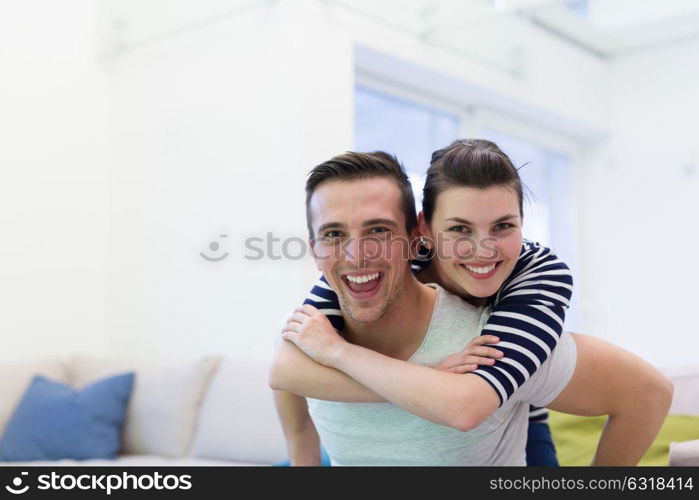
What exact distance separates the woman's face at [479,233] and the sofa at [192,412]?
1538 mm

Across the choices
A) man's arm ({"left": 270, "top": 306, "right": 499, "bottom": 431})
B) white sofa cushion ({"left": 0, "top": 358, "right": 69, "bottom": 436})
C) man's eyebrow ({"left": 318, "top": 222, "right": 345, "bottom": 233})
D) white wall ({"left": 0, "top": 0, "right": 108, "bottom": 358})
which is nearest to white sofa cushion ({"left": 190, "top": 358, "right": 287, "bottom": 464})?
white sofa cushion ({"left": 0, "top": 358, "right": 69, "bottom": 436})

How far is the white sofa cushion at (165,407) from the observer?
2.96 m

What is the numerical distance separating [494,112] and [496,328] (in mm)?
2482

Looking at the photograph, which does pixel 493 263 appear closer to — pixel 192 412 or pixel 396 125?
pixel 192 412

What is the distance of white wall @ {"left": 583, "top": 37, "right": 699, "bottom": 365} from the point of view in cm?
183

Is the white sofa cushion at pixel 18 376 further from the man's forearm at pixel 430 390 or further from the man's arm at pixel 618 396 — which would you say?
the man's arm at pixel 618 396

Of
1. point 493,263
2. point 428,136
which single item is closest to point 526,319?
point 493,263

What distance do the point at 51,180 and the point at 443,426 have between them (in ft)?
9.37

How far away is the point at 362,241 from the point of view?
1312 millimetres

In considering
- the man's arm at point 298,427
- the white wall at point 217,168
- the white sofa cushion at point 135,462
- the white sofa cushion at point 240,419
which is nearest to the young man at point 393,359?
the man's arm at point 298,427

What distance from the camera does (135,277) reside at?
373 centimetres

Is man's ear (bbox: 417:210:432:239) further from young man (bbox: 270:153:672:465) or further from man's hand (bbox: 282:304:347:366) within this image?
man's hand (bbox: 282:304:347:366)
